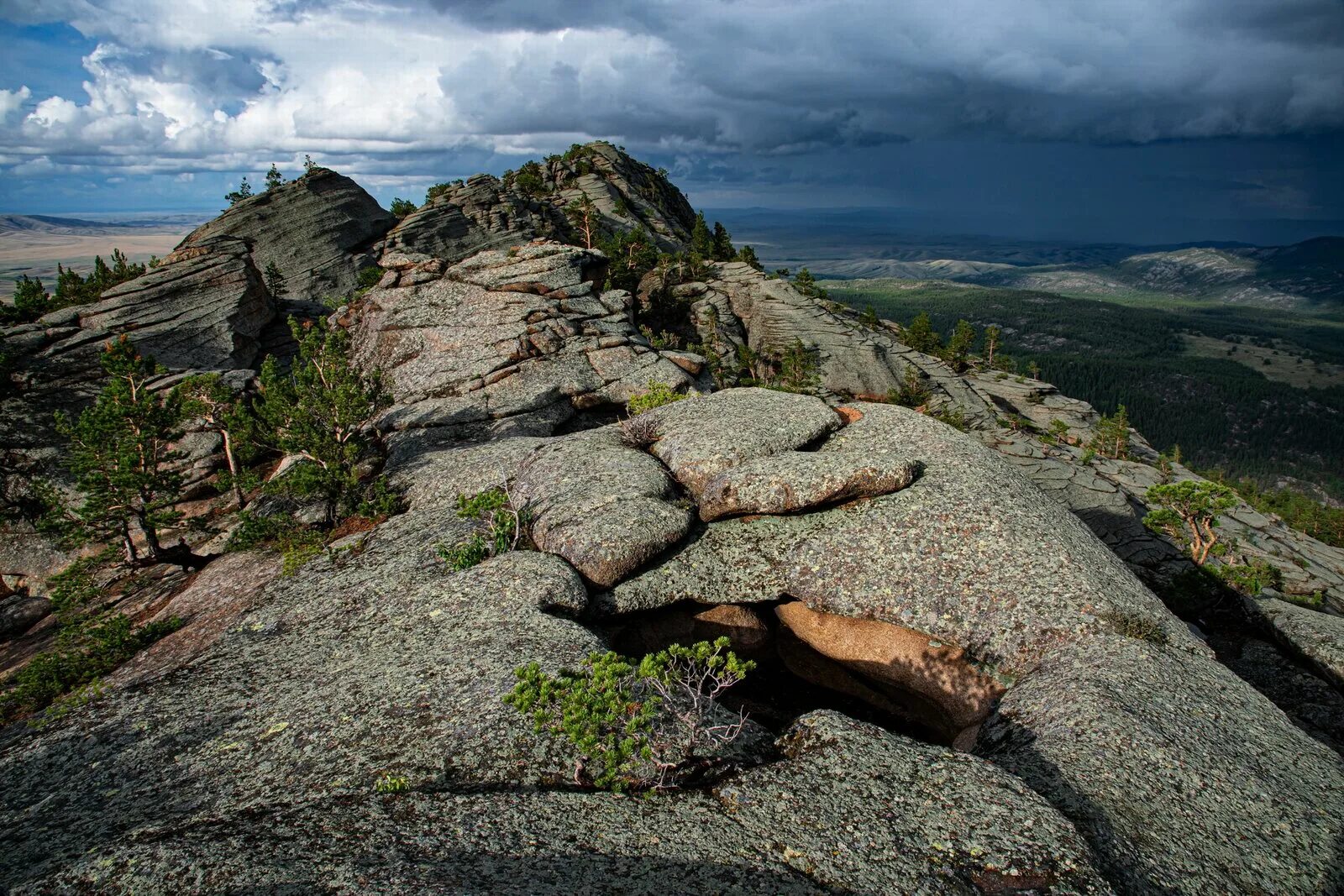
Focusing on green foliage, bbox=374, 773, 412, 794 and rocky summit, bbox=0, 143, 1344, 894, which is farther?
green foliage, bbox=374, 773, 412, 794

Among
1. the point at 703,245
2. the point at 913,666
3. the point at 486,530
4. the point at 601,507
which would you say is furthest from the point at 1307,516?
the point at 486,530

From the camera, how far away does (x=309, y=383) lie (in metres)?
30.3

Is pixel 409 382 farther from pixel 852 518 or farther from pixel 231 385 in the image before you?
pixel 852 518

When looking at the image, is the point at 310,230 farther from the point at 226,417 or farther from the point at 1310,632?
the point at 1310,632

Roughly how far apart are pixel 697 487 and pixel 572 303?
27495 mm

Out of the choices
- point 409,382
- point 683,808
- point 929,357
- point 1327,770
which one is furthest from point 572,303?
point 929,357

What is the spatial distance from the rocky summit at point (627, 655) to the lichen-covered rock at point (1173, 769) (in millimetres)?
93

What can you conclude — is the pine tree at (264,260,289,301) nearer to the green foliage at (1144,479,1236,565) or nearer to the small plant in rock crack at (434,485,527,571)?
the small plant in rock crack at (434,485,527,571)

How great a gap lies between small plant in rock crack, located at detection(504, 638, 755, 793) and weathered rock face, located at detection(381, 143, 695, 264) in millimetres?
55987

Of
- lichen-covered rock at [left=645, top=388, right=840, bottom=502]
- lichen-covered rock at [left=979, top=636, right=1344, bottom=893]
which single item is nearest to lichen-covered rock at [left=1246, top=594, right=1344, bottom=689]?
lichen-covered rock at [left=979, top=636, right=1344, bottom=893]

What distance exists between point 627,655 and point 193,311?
4877cm

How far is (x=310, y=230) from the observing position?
241 feet

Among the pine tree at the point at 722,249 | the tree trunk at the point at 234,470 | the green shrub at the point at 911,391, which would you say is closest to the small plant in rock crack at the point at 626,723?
the tree trunk at the point at 234,470

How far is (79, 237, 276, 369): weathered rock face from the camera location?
45.8 meters
